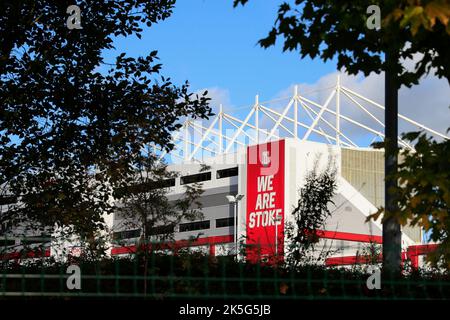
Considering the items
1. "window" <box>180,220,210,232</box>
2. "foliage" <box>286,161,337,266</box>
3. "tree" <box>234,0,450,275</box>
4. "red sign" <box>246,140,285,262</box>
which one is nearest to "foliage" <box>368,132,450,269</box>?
"tree" <box>234,0,450,275</box>

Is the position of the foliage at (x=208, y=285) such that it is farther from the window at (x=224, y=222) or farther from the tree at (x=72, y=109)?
the window at (x=224, y=222)

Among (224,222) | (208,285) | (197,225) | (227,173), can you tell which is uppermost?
(227,173)

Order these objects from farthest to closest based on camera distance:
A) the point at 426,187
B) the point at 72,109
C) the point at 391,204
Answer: the point at 72,109 → the point at 391,204 → the point at 426,187

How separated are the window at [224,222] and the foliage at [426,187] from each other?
8316cm

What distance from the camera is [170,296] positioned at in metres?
10.0

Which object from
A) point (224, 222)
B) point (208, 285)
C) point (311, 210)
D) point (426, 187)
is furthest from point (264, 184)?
point (426, 187)

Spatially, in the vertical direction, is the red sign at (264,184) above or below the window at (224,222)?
above

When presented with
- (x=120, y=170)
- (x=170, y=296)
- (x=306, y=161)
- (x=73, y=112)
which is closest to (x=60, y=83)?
(x=73, y=112)

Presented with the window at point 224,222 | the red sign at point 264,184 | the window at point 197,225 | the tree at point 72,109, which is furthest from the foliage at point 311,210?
the window at point 197,225

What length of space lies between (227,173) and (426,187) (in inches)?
3339

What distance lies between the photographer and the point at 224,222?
306 feet

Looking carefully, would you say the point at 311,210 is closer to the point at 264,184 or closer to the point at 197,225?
the point at 264,184

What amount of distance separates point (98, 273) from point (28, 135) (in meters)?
6.79

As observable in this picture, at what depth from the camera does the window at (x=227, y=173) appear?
92062 mm
